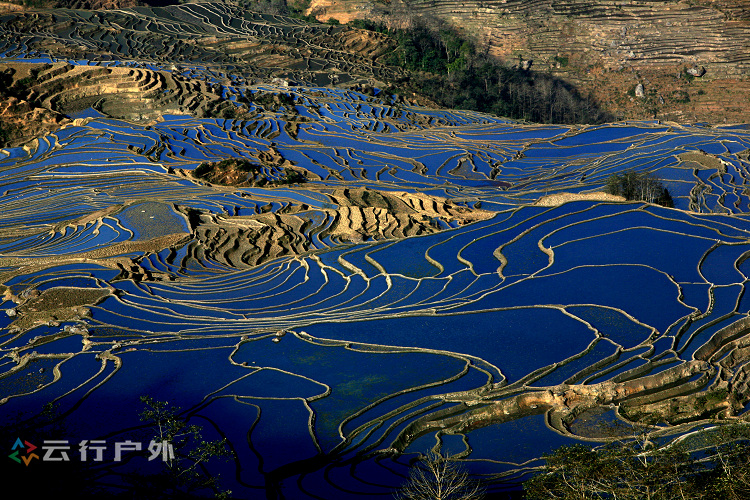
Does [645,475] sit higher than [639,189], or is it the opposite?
[645,475]

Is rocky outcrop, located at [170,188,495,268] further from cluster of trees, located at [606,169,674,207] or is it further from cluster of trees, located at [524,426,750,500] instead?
cluster of trees, located at [524,426,750,500]

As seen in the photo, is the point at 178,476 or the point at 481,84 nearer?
the point at 178,476

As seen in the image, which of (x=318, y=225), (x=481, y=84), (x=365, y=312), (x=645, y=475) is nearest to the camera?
(x=645, y=475)

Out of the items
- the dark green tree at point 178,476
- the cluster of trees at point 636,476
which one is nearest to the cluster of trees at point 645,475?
the cluster of trees at point 636,476

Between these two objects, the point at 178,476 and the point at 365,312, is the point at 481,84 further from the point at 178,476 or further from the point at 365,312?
the point at 178,476

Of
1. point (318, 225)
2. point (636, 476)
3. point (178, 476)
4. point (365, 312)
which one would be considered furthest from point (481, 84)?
point (178, 476)

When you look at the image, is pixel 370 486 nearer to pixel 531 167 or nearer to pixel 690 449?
pixel 690 449

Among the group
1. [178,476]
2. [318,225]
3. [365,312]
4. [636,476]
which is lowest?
[318,225]
